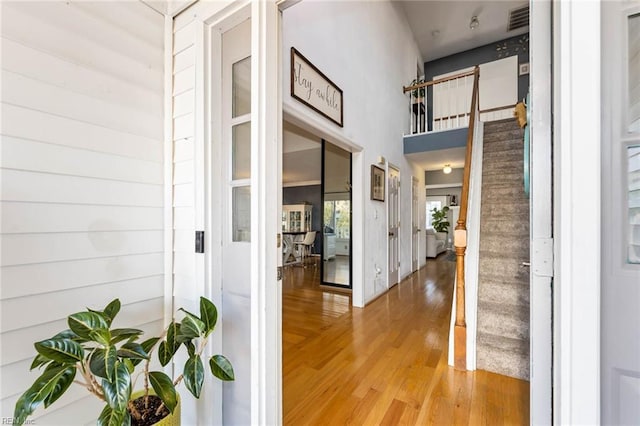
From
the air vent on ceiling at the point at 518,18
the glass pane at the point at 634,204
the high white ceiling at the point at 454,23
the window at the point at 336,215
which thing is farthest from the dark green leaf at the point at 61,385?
the air vent on ceiling at the point at 518,18

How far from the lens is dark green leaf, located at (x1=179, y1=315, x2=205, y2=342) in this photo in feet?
3.40

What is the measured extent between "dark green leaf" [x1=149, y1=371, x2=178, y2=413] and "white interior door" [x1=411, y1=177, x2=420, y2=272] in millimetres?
5204

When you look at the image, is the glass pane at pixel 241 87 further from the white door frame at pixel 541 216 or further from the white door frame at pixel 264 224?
the white door frame at pixel 541 216

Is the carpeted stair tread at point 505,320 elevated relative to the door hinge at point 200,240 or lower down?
lower down

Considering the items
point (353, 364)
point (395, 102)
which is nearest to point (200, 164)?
point (353, 364)

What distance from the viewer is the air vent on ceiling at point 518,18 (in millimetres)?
5090

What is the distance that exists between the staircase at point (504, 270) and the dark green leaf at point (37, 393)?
8.29 feet

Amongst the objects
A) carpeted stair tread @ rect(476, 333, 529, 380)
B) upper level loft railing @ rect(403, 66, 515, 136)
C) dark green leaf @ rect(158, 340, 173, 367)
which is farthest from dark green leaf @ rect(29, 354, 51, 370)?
upper level loft railing @ rect(403, 66, 515, 136)

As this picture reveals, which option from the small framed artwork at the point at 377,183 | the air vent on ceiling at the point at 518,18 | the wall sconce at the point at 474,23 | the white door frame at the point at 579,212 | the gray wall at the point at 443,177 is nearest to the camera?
the white door frame at the point at 579,212

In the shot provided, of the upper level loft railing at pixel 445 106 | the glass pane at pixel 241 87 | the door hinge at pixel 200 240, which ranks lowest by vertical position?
the door hinge at pixel 200 240

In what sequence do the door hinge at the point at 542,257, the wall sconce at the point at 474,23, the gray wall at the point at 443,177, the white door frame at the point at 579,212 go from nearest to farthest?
1. the white door frame at the point at 579,212
2. the door hinge at the point at 542,257
3. the wall sconce at the point at 474,23
4. the gray wall at the point at 443,177

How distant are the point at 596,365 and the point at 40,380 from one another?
59.4 inches

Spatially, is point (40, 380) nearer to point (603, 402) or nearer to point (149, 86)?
point (149, 86)

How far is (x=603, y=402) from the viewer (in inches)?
24.8
